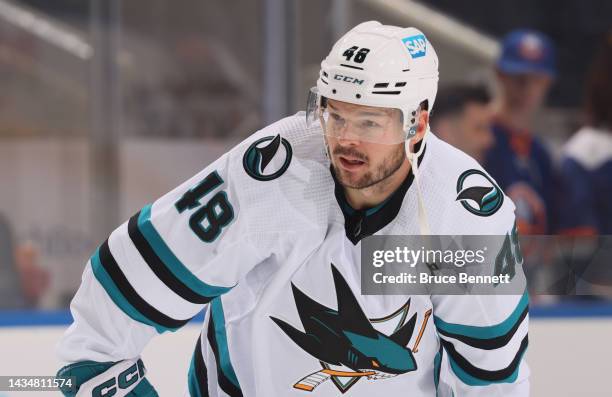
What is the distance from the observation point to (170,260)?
128 cm

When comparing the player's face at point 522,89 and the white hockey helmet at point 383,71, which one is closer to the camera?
the white hockey helmet at point 383,71

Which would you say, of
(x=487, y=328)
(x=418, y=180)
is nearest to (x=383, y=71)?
(x=418, y=180)

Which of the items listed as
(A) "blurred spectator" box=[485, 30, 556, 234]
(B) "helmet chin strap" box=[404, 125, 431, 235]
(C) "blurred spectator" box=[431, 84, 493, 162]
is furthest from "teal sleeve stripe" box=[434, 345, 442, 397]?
(A) "blurred spectator" box=[485, 30, 556, 234]

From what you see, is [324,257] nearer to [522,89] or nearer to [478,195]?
[478,195]

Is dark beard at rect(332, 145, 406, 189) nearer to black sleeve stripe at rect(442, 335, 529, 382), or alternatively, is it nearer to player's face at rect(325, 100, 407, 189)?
player's face at rect(325, 100, 407, 189)

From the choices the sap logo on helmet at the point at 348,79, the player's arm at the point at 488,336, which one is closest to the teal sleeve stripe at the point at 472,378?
the player's arm at the point at 488,336

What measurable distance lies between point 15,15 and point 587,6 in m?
1.76

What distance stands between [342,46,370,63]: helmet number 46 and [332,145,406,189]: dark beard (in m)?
0.11

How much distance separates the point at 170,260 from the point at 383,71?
372mm

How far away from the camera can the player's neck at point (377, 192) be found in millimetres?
1271

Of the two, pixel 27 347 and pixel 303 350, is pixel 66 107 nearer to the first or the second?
pixel 27 347

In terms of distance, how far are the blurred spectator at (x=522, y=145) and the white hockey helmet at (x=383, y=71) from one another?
1.18 meters

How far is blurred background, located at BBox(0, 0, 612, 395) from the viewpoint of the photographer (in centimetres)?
286

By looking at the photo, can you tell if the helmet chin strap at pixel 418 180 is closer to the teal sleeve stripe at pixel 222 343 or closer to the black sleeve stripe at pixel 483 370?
the black sleeve stripe at pixel 483 370
